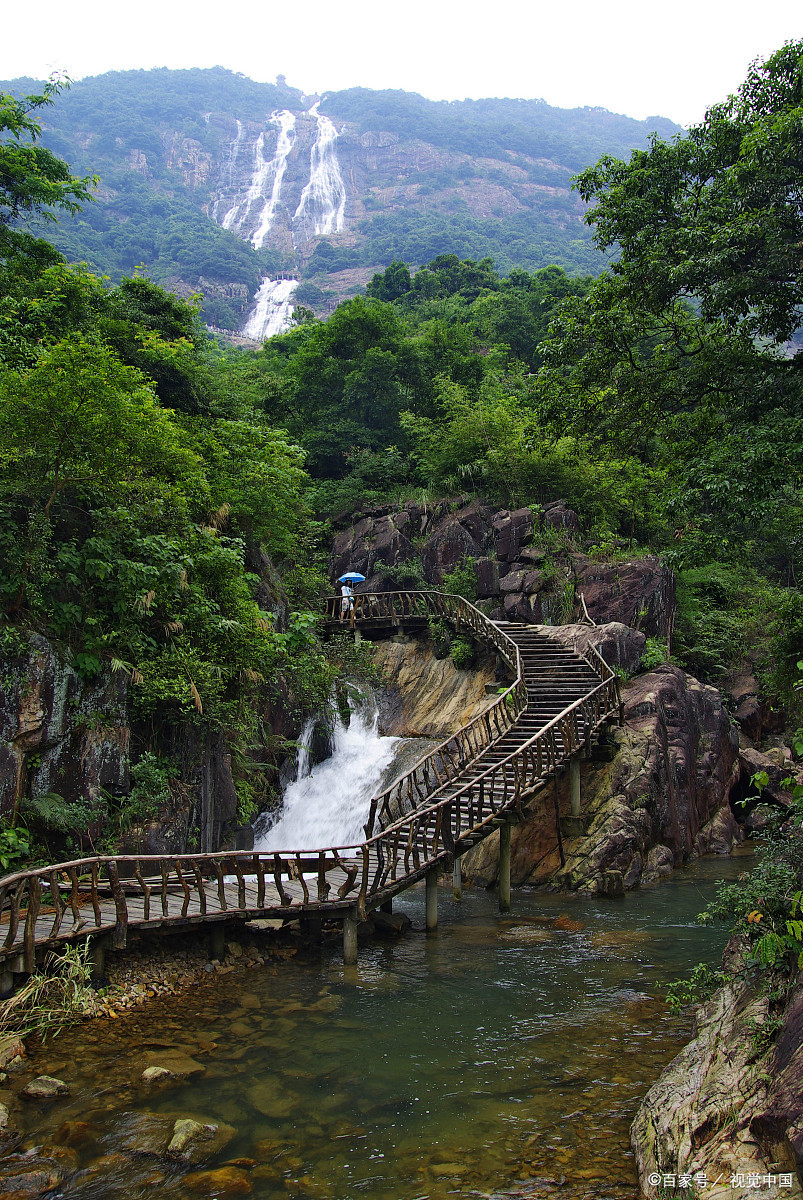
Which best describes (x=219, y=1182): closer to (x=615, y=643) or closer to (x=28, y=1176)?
(x=28, y=1176)

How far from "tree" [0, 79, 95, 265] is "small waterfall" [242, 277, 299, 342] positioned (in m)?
61.4

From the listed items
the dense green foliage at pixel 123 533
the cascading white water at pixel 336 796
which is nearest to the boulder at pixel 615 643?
the cascading white water at pixel 336 796

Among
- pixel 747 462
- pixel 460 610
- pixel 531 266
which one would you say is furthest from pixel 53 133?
pixel 747 462

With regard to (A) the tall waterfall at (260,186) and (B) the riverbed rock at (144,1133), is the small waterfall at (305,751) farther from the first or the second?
(A) the tall waterfall at (260,186)

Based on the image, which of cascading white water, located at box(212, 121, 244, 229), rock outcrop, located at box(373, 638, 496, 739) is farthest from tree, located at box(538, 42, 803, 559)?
cascading white water, located at box(212, 121, 244, 229)

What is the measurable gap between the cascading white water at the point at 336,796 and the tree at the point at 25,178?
47.7ft

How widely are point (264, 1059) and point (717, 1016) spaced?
14.8ft

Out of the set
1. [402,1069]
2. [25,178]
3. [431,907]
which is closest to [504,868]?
[431,907]

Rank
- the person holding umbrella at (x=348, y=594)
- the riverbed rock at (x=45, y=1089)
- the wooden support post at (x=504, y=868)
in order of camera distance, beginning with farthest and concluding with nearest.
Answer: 1. the person holding umbrella at (x=348, y=594)
2. the wooden support post at (x=504, y=868)
3. the riverbed rock at (x=45, y=1089)

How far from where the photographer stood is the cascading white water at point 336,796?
51.4ft

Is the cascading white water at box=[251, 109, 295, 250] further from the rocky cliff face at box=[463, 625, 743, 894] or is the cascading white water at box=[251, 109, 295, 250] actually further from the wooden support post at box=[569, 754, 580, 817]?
the wooden support post at box=[569, 754, 580, 817]

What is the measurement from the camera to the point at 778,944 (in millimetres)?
5215

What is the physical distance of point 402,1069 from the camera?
7113mm

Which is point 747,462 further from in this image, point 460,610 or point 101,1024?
point 460,610
